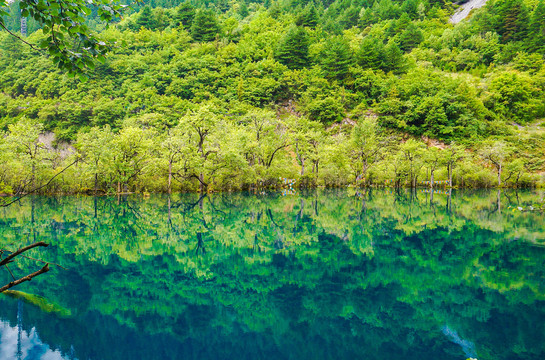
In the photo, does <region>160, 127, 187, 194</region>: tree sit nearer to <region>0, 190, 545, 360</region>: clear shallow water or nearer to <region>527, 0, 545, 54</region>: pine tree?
<region>0, 190, 545, 360</region>: clear shallow water

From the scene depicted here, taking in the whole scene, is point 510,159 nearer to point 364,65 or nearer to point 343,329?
point 364,65

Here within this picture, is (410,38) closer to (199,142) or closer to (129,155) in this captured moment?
(199,142)

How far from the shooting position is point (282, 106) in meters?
65.4

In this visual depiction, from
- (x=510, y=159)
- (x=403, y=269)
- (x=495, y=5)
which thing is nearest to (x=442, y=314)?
(x=403, y=269)

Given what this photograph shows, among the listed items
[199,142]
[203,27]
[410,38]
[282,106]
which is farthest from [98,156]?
[410,38]

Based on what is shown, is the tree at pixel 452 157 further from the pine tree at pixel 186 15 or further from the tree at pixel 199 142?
the pine tree at pixel 186 15

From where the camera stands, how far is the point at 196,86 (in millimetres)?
64000

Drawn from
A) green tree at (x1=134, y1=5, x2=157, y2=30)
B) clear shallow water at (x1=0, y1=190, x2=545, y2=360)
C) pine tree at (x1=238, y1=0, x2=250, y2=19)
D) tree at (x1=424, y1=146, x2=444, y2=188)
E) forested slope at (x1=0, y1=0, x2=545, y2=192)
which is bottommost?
clear shallow water at (x1=0, y1=190, x2=545, y2=360)

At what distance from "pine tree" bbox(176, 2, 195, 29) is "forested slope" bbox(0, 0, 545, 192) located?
0.39 metres

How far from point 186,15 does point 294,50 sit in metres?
37.6

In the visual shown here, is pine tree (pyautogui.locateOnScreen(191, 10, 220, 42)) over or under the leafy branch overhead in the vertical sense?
over

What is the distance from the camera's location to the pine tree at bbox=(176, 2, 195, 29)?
87894 millimetres

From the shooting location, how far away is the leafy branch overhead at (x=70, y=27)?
2656 millimetres

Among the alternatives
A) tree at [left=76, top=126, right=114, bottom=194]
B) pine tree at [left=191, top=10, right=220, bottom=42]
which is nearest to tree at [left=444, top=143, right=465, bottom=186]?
tree at [left=76, top=126, right=114, bottom=194]
